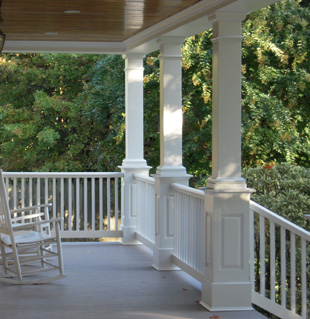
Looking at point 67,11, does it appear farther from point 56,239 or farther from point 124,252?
point 124,252

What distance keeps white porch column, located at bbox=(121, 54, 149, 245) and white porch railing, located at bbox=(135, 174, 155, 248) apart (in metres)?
0.15

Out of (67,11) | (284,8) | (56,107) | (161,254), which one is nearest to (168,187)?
(161,254)

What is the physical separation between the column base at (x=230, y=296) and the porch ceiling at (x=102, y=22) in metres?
2.26

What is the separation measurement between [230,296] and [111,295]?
1162mm

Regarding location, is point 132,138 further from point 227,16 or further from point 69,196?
point 227,16

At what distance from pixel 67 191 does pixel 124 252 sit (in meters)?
1.46

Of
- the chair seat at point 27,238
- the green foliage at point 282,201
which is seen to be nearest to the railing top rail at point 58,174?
the green foliage at point 282,201

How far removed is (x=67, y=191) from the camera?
919cm

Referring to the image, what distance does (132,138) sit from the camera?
878 centimetres

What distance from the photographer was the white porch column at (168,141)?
22.8ft

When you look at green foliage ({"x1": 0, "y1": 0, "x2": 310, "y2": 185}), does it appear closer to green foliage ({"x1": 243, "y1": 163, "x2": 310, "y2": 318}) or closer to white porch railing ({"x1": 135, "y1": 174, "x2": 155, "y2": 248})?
white porch railing ({"x1": 135, "y1": 174, "x2": 155, "y2": 248})

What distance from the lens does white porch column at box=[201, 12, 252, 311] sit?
5.35m

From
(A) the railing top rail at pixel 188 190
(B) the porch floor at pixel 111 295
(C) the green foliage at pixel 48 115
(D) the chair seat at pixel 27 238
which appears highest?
(C) the green foliage at pixel 48 115

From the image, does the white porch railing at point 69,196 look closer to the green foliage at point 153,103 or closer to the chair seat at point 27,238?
the chair seat at point 27,238
